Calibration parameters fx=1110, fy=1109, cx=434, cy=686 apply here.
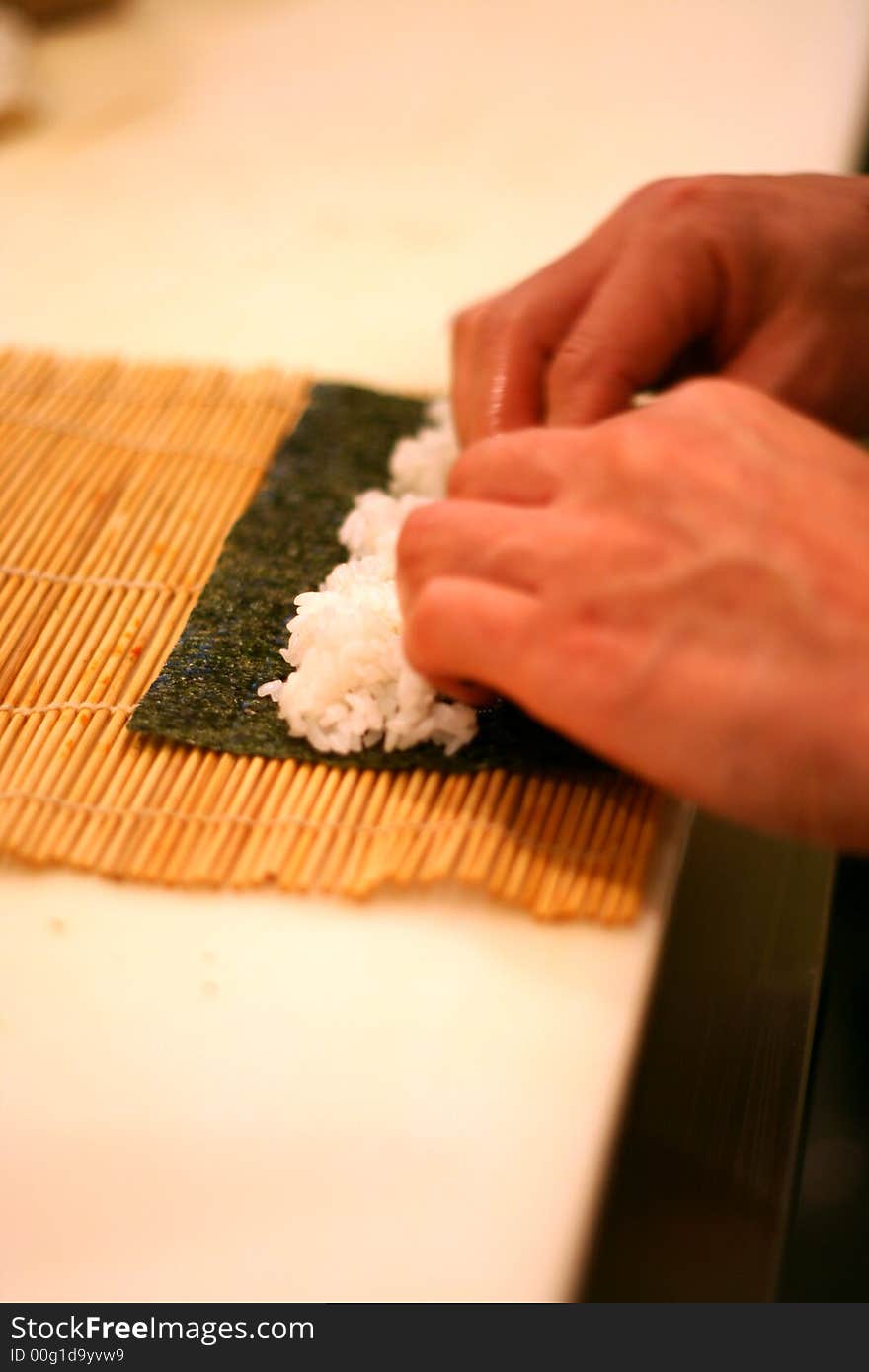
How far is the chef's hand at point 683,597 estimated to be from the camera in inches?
28.1

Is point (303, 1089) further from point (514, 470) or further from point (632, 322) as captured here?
point (632, 322)

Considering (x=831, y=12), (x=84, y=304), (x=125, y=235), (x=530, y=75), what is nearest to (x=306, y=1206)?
(x=84, y=304)

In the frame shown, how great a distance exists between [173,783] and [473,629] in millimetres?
304

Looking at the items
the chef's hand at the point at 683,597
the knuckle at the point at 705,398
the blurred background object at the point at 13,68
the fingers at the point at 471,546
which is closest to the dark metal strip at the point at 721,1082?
the chef's hand at the point at 683,597

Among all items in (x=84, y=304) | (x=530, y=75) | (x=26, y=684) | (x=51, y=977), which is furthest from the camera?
(x=530, y=75)

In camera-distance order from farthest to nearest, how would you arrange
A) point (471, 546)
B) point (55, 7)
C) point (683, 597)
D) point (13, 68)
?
point (55, 7) < point (13, 68) < point (471, 546) < point (683, 597)

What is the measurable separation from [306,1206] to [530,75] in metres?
2.28

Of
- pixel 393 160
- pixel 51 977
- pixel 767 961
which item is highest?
pixel 393 160

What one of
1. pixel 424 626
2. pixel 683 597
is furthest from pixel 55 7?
pixel 683 597

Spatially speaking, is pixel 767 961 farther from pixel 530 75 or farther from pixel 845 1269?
pixel 530 75

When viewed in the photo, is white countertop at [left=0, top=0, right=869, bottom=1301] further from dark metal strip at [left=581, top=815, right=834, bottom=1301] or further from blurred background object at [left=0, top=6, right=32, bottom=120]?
blurred background object at [left=0, top=6, right=32, bottom=120]

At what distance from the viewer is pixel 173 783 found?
0.95 metres

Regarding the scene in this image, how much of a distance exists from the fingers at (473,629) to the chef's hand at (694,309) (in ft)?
0.93

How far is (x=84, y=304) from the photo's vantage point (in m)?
1.68
